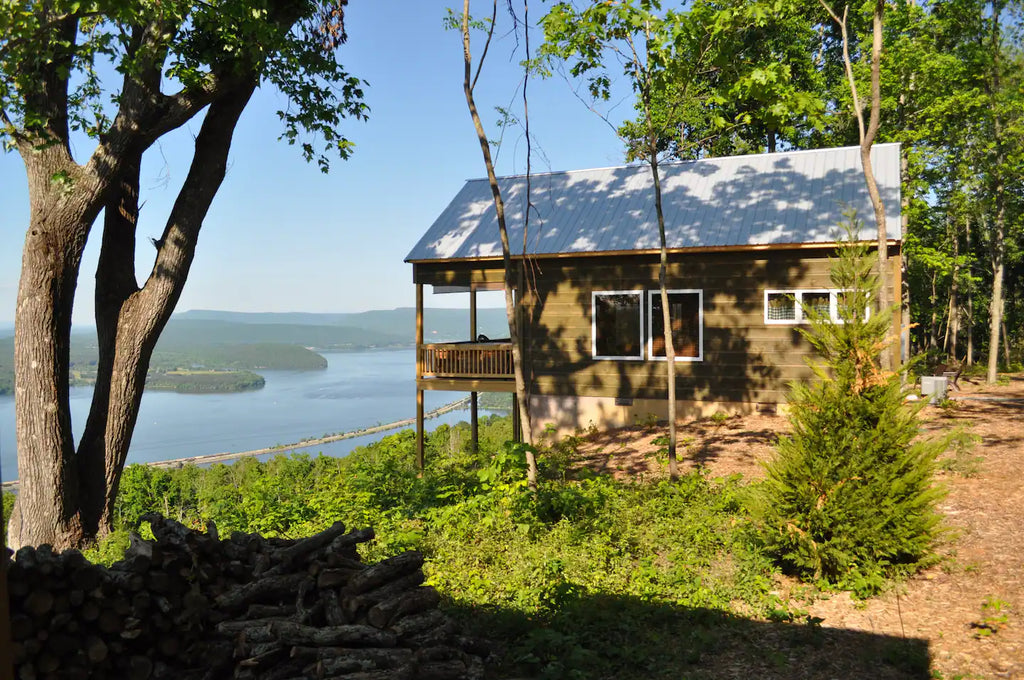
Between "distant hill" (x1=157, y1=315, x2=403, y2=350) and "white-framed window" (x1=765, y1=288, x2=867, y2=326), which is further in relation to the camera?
"distant hill" (x1=157, y1=315, x2=403, y2=350)

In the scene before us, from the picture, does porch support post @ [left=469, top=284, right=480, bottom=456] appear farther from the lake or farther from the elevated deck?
the lake

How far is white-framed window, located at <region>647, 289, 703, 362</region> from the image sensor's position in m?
16.1

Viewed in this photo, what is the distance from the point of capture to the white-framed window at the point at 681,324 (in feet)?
52.7

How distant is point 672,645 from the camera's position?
6.09 m

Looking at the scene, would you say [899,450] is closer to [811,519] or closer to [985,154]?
[811,519]

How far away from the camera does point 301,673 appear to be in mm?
4938

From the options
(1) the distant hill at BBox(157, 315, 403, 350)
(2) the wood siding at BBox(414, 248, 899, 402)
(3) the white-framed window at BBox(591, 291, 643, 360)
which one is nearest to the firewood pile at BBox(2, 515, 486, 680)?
(2) the wood siding at BBox(414, 248, 899, 402)

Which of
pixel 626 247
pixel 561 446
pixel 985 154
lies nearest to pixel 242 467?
pixel 561 446

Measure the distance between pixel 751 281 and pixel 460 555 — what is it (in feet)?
32.5

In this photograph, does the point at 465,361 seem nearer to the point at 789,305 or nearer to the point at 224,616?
the point at 789,305

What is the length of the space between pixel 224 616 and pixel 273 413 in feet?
172

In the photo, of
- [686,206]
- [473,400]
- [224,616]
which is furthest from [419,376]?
[224,616]

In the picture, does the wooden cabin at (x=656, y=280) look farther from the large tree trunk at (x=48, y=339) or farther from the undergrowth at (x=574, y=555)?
the large tree trunk at (x=48, y=339)

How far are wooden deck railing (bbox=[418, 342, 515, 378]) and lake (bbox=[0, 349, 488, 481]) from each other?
39.2 ft
